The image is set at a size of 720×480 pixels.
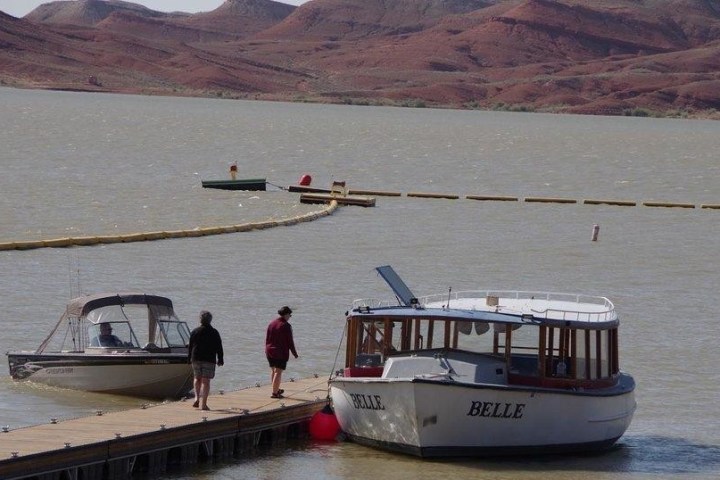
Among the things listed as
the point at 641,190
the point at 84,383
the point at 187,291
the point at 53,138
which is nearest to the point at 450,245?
the point at 187,291

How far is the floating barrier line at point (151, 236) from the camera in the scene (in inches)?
1635

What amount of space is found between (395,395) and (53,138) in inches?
3780

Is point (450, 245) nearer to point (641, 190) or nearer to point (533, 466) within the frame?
point (533, 466)

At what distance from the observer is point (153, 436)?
60.3ft

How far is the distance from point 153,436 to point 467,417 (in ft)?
11.9

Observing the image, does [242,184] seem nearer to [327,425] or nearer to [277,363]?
[277,363]

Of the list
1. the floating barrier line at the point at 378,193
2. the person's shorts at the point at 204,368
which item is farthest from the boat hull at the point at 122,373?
the floating barrier line at the point at 378,193

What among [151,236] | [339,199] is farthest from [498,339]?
[339,199]

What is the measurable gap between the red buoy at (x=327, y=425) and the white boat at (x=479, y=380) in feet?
0.89

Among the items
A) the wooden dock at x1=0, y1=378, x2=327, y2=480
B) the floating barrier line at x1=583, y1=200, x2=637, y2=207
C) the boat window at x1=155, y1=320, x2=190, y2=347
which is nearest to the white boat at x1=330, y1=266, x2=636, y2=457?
the wooden dock at x1=0, y1=378, x2=327, y2=480

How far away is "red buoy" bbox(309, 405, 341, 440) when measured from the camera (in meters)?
20.5

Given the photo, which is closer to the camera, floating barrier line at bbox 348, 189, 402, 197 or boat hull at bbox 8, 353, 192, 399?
boat hull at bbox 8, 353, 192, 399

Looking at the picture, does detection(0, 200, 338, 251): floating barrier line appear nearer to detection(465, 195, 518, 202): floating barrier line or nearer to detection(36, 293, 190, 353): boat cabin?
detection(465, 195, 518, 202): floating barrier line

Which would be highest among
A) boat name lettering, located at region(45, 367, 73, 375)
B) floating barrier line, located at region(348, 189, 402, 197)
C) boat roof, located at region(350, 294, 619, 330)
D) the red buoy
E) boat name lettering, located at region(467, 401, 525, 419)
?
floating barrier line, located at region(348, 189, 402, 197)
